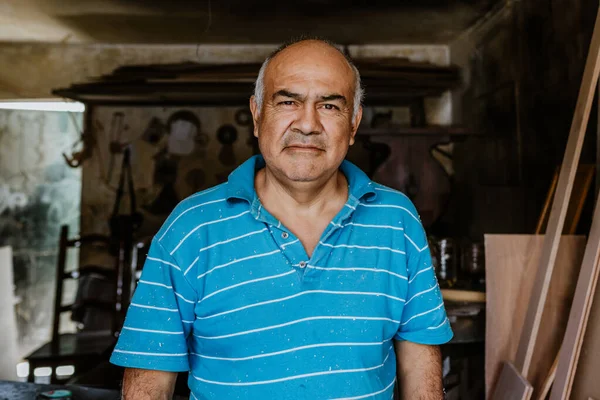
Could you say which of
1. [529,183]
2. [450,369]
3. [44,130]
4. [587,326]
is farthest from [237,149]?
[587,326]

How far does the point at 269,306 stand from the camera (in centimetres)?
140

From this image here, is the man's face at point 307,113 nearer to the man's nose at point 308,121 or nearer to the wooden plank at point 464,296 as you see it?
the man's nose at point 308,121

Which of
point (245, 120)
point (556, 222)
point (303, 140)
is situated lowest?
point (556, 222)

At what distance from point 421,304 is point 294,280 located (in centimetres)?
36

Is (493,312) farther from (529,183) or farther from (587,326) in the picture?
(529,183)

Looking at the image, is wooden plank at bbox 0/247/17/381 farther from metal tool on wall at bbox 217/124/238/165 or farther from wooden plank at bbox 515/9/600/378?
wooden plank at bbox 515/9/600/378

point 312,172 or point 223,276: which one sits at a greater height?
point 312,172

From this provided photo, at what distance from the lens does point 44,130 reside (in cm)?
541

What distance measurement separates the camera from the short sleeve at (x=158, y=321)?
1356mm

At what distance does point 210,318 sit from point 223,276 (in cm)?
11

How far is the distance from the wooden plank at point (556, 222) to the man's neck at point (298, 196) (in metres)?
1.03

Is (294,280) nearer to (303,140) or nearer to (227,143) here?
(303,140)

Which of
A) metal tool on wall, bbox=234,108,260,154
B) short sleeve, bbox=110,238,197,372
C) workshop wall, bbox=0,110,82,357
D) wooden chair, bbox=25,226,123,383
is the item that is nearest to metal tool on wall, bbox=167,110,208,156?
metal tool on wall, bbox=234,108,260,154

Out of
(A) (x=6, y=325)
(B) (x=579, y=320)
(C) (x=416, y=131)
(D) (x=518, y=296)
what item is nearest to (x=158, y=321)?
(B) (x=579, y=320)
